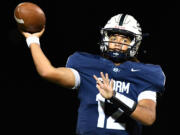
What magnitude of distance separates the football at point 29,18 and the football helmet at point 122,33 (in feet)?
1.35

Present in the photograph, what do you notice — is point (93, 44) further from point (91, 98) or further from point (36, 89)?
point (91, 98)

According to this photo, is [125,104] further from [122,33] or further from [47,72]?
[122,33]

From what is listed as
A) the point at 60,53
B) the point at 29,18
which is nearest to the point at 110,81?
the point at 29,18

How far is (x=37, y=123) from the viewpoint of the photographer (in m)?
3.60

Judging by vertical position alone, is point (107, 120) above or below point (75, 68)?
below

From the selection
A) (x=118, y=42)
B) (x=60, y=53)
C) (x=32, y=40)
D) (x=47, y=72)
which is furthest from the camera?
(x=60, y=53)

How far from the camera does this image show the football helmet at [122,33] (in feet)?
7.99

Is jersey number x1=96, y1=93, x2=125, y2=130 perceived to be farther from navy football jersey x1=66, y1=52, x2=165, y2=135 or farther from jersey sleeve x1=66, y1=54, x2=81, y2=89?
jersey sleeve x1=66, y1=54, x2=81, y2=89

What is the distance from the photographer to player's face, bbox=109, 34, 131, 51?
2.45 meters

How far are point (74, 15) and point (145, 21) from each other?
0.66m

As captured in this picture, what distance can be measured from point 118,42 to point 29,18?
1.84 ft

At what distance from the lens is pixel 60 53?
367 cm

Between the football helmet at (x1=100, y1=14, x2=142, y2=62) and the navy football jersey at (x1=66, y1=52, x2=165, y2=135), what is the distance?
54 millimetres

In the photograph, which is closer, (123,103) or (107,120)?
(123,103)
